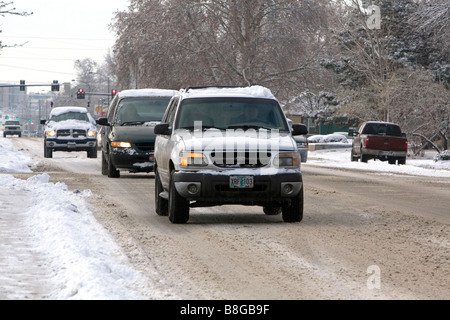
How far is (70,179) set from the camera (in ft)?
75.8

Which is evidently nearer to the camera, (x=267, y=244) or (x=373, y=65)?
(x=267, y=244)

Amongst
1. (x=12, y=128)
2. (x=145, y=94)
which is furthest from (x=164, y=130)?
(x=12, y=128)

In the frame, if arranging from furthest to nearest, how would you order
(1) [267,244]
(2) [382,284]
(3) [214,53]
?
(3) [214,53], (1) [267,244], (2) [382,284]

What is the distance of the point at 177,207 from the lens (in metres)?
13.2

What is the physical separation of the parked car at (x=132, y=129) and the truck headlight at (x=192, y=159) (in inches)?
389

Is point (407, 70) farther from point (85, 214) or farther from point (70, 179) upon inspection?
point (85, 214)

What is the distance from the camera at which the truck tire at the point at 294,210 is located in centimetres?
1342

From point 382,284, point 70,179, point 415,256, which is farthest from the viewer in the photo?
point 70,179

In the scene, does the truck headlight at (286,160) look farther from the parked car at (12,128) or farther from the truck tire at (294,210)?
the parked car at (12,128)

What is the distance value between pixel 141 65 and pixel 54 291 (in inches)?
2077

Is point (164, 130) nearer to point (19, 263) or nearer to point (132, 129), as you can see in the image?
point (19, 263)

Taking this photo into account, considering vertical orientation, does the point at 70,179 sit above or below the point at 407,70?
below

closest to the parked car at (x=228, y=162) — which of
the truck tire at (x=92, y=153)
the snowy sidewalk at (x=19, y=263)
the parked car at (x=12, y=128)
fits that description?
the snowy sidewalk at (x=19, y=263)

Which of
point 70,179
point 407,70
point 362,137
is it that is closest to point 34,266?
point 70,179
